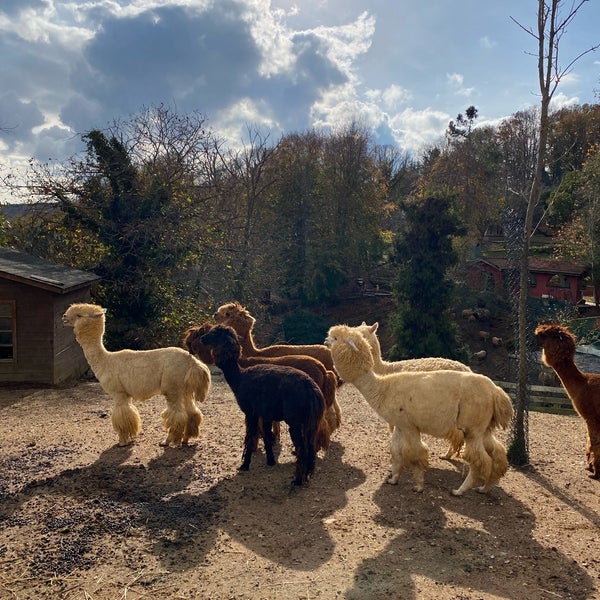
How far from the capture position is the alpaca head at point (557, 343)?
6.64 meters

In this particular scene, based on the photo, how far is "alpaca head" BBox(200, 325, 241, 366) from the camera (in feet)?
21.0

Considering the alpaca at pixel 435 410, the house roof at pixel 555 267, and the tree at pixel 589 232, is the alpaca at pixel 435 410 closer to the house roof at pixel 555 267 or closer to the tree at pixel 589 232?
the tree at pixel 589 232

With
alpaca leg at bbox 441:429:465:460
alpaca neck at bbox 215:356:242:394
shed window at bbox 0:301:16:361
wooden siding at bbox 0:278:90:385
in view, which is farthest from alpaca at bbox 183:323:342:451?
shed window at bbox 0:301:16:361

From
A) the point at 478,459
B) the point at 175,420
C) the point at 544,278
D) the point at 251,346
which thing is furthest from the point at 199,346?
the point at 544,278

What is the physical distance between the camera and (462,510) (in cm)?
553

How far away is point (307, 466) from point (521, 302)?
12.6 feet

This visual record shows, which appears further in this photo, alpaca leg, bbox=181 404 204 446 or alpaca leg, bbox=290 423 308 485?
alpaca leg, bbox=181 404 204 446

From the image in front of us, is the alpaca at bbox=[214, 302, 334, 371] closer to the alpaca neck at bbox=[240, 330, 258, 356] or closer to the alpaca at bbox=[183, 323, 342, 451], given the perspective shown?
the alpaca neck at bbox=[240, 330, 258, 356]

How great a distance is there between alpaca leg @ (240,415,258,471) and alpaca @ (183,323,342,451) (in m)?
0.88

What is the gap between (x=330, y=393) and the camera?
7.29m

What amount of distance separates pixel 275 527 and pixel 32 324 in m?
8.67

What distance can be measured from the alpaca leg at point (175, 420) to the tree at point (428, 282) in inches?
450

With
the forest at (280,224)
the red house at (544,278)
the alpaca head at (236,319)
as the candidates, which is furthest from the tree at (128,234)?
the red house at (544,278)

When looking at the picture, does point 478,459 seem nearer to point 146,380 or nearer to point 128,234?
point 146,380
